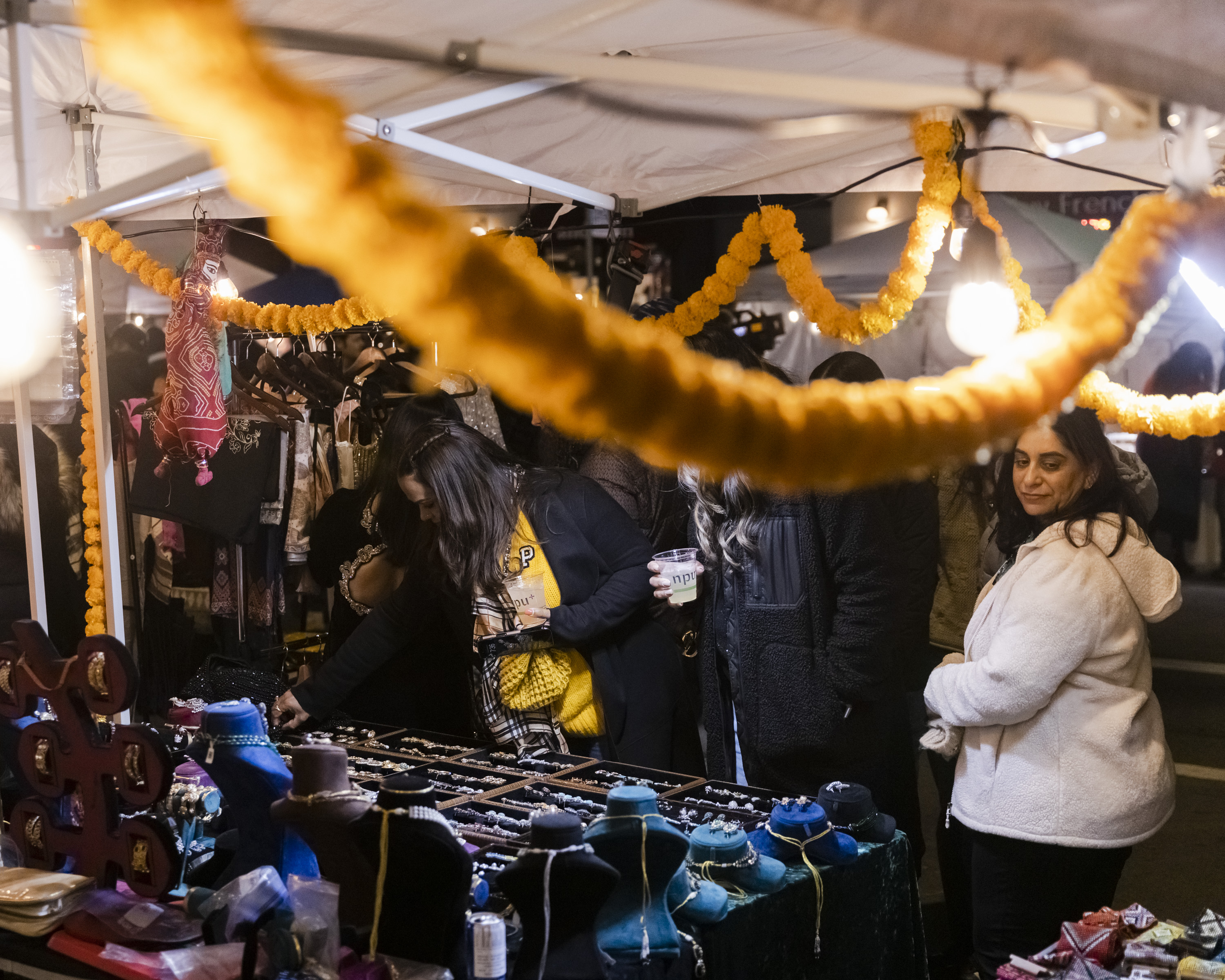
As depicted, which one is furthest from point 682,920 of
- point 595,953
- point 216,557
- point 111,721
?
point 216,557

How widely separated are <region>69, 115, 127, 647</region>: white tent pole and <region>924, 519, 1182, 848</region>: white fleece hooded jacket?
2.18 m

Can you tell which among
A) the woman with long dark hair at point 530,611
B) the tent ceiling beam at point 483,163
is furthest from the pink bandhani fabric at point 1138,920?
the tent ceiling beam at point 483,163

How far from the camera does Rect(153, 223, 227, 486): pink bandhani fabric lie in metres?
3.19

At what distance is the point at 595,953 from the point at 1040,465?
5.19 ft

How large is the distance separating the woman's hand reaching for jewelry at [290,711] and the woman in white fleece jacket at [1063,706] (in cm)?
172

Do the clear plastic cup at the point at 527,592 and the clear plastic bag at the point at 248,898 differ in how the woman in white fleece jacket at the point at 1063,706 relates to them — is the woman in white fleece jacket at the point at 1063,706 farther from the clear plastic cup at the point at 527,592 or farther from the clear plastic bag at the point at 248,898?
the clear plastic bag at the point at 248,898

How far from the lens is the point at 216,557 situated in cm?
468

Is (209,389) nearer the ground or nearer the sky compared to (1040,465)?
nearer the sky

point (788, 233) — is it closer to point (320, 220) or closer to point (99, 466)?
point (99, 466)

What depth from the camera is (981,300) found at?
2.82 meters

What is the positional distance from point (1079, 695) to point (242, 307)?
2.54m

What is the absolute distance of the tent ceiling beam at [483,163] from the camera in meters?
2.40

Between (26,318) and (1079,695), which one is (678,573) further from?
(26,318)

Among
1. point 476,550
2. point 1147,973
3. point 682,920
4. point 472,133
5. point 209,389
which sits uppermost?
point 472,133
